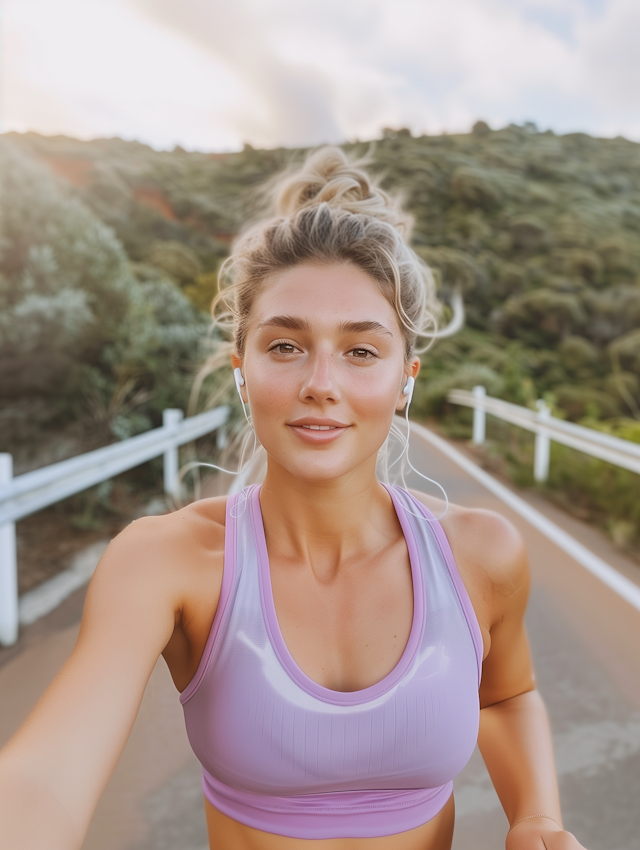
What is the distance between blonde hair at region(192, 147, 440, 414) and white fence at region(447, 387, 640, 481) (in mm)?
4495

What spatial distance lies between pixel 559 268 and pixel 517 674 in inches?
1800

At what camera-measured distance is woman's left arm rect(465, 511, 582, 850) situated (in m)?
1.68

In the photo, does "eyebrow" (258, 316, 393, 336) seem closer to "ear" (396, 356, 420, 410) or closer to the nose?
the nose

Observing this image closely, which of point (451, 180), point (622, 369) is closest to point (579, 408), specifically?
point (622, 369)

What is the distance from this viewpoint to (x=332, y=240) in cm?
175

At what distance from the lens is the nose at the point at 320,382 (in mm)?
1549

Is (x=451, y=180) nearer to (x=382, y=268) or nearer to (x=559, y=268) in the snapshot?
(x=559, y=268)

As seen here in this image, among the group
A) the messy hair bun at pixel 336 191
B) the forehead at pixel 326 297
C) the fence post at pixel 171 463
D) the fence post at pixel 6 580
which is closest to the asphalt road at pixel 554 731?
the fence post at pixel 6 580

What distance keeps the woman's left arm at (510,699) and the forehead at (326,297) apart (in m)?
0.63

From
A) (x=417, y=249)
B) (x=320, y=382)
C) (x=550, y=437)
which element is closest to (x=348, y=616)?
(x=320, y=382)

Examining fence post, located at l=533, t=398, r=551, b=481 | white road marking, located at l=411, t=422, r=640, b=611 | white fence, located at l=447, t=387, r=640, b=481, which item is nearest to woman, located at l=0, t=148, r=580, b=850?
white road marking, located at l=411, t=422, r=640, b=611

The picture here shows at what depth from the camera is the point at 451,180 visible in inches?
2112

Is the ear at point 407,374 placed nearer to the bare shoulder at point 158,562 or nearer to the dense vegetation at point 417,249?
the bare shoulder at point 158,562

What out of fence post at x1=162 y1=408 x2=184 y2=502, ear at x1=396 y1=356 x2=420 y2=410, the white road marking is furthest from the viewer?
fence post at x1=162 y1=408 x2=184 y2=502
